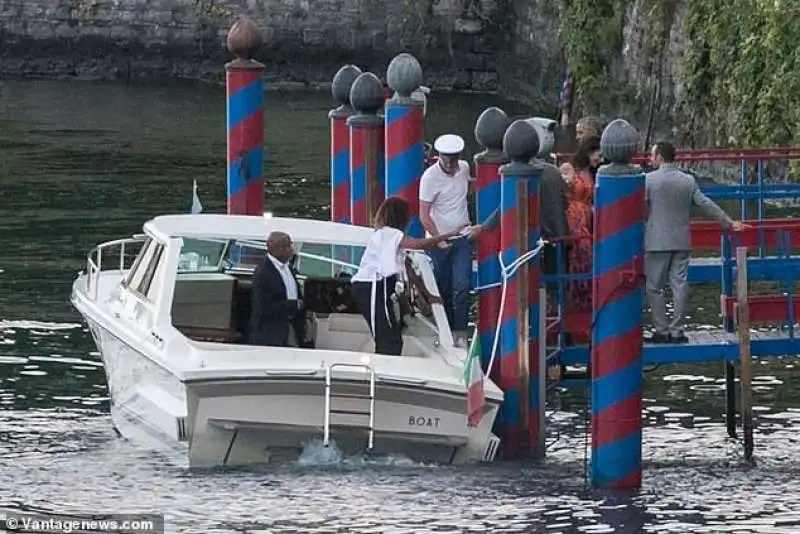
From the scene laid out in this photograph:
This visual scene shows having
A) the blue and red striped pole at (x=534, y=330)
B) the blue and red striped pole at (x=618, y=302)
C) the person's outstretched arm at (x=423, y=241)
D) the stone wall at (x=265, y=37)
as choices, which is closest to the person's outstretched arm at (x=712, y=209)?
the blue and red striped pole at (x=534, y=330)

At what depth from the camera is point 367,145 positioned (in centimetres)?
1883

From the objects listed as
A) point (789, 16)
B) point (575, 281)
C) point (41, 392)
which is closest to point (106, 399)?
point (41, 392)

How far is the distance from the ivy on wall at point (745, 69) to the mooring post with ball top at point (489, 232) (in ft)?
40.1

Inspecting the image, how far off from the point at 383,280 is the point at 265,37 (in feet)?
96.9

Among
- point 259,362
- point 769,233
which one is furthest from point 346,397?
point 769,233

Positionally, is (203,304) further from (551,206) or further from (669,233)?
(669,233)

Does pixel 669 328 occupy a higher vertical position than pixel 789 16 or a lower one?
lower

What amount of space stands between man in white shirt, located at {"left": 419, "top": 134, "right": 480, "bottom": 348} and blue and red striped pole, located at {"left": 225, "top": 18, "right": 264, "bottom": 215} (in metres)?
3.73

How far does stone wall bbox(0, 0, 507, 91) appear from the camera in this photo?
1794 inches

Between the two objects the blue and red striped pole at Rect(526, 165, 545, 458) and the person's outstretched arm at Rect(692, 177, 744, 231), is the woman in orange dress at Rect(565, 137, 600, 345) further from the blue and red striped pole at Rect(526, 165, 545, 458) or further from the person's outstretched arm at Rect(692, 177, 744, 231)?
the person's outstretched arm at Rect(692, 177, 744, 231)

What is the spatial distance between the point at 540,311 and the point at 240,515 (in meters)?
2.74

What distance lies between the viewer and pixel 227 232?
16.7 m

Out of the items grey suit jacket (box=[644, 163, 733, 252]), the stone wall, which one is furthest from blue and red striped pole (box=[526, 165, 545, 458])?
the stone wall

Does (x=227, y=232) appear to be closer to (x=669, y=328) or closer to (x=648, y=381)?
(x=669, y=328)
